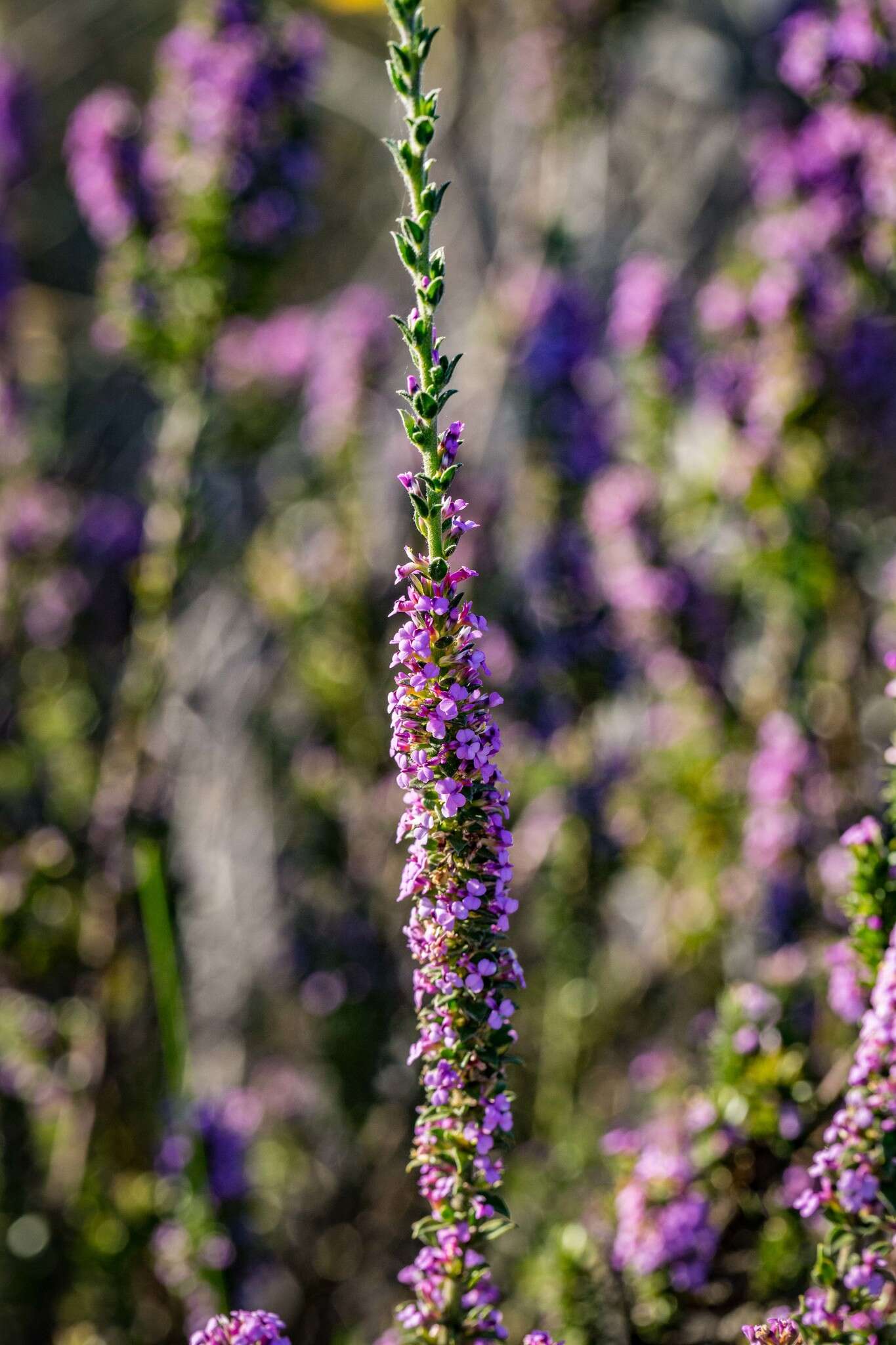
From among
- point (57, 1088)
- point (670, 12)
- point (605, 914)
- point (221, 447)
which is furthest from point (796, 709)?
point (670, 12)

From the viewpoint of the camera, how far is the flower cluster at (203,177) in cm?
360

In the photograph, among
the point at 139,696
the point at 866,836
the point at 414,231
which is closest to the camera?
the point at 414,231

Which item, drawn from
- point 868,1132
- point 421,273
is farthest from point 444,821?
point 868,1132

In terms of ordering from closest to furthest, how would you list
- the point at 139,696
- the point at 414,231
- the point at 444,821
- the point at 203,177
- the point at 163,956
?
the point at 414,231, the point at 444,821, the point at 163,956, the point at 203,177, the point at 139,696

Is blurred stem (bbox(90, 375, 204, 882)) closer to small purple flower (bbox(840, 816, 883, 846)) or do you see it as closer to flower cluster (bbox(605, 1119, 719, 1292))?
flower cluster (bbox(605, 1119, 719, 1292))

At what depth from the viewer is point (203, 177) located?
3.64 meters

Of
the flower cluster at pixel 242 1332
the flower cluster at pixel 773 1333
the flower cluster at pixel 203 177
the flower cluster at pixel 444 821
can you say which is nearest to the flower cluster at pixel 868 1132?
the flower cluster at pixel 773 1333

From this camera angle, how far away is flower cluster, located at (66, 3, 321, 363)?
3.60 metres

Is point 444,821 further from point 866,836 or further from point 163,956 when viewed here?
point 163,956

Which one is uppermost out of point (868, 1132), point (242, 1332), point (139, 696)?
point (139, 696)

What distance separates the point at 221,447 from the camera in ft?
15.9

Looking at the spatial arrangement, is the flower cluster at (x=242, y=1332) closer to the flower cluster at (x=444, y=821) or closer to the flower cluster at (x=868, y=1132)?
the flower cluster at (x=444, y=821)

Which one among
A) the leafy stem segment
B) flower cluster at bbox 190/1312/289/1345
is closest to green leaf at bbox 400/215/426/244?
the leafy stem segment

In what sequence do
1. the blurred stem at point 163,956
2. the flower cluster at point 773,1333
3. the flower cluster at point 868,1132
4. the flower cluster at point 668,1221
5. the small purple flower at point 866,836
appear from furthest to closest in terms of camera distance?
the blurred stem at point 163,956 → the flower cluster at point 668,1221 → the small purple flower at point 866,836 → the flower cluster at point 868,1132 → the flower cluster at point 773,1333
